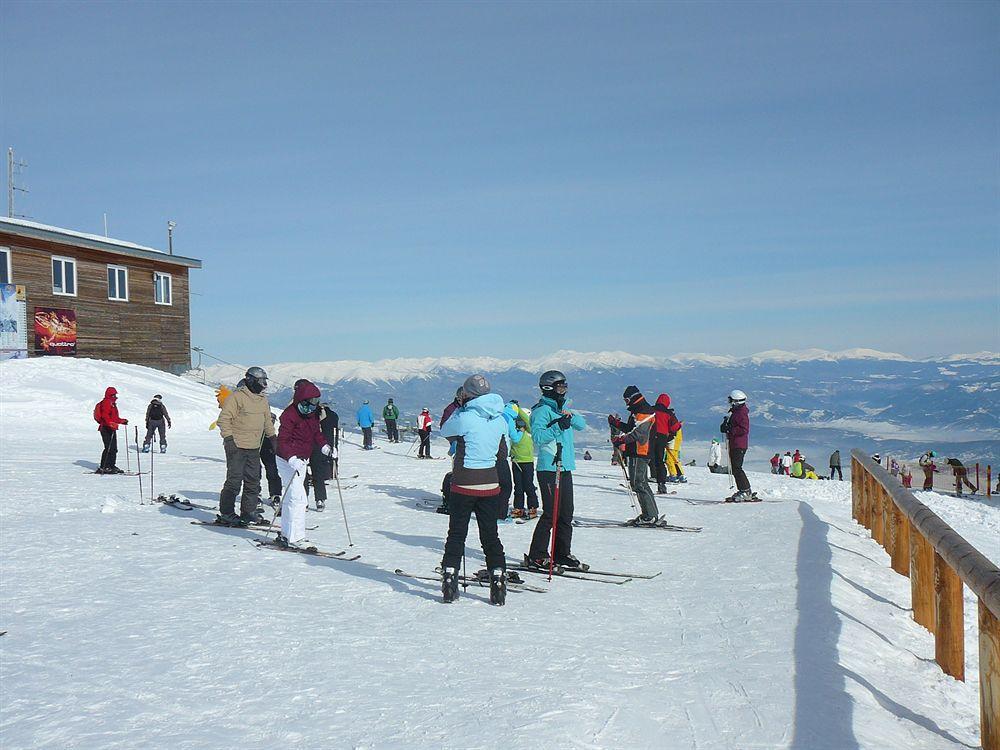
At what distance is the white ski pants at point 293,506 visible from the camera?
31.3 ft

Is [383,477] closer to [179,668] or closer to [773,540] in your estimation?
[773,540]

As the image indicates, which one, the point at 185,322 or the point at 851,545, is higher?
the point at 185,322

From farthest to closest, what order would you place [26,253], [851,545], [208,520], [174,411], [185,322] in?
[185,322]
[26,253]
[174,411]
[208,520]
[851,545]

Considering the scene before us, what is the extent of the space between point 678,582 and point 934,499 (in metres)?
14.4

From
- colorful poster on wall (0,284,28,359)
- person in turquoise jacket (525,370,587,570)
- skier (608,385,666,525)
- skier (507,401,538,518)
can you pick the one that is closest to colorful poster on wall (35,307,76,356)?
colorful poster on wall (0,284,28,359)

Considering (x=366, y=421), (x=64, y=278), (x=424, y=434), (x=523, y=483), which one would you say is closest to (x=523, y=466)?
(x=523, y=483)

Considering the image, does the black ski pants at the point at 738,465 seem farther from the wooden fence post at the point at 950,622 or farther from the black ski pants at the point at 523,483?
the wooden fence post at the point at 950,622

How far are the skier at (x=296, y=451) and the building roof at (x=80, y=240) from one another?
2605 centimetres

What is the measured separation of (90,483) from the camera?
15.0m

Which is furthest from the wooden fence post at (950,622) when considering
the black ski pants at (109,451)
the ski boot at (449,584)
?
the black ski pants at (109,451)

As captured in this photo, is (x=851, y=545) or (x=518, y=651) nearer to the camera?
(x=518, y=651)

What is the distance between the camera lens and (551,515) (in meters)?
8.47

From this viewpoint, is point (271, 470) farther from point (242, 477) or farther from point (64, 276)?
point (64, 276)

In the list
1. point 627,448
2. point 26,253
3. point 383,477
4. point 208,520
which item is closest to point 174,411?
point 26,253
